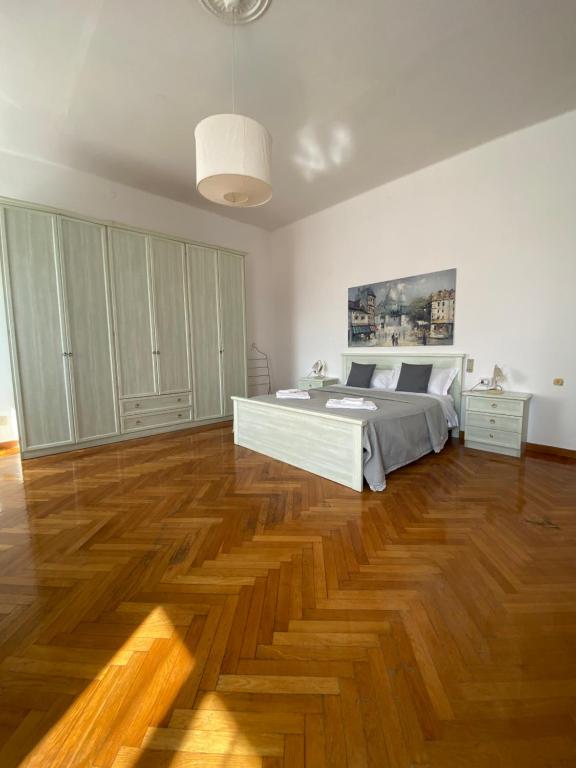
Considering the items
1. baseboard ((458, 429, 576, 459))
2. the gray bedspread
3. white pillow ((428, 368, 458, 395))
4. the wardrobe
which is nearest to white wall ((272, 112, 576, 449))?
baseboard ((458, 429, 576, 459))

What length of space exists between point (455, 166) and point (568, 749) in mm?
4307

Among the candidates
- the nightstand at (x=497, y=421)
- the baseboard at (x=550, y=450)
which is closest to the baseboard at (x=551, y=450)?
the baseboard at (x=550, y=450)

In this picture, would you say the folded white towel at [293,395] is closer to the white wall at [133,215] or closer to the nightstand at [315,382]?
the nightstand at [315,382]

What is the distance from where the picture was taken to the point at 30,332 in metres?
3.09

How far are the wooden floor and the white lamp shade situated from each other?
201cm

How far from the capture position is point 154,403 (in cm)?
393

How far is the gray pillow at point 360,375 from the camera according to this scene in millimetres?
4129

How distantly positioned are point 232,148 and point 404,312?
289 centimetres

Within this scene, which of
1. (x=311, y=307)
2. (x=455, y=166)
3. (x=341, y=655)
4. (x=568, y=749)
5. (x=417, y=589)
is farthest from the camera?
(x=311, y=307)

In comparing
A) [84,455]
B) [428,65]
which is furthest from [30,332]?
[428,65]

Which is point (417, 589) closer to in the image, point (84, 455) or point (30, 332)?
point (84, 455)

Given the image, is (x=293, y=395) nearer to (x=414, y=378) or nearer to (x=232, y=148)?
(x=414, y=378)

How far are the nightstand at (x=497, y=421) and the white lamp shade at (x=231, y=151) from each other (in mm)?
2741

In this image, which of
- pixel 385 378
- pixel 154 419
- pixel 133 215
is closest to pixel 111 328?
pixel 154 419
